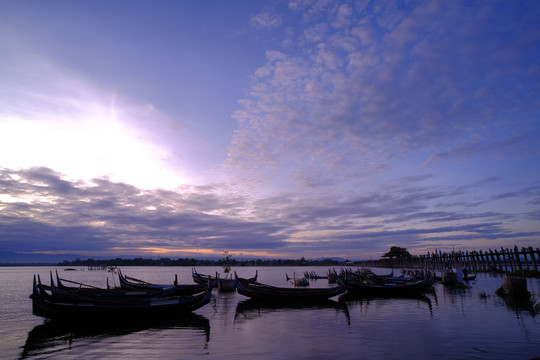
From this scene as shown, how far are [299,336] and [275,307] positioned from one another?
410 inches

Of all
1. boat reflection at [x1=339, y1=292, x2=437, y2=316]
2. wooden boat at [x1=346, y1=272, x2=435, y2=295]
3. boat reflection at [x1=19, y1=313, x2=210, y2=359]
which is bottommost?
boat reflection at [x1=339, y1=292, x2=437, y2=316]

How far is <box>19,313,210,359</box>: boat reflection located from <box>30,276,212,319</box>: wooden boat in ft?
1.70

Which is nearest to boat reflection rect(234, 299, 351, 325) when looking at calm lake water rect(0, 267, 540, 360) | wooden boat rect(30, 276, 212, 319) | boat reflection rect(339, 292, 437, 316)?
calm lake water rect(0, 267, 540, 360)

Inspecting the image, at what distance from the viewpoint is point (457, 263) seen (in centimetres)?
5369

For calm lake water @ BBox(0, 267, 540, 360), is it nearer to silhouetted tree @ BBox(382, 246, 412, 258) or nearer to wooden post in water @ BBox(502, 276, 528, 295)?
wooden post in water @ BBox(502, 276, 528, 295)

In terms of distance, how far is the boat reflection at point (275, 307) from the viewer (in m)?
21.8

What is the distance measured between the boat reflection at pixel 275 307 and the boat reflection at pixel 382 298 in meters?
2.04

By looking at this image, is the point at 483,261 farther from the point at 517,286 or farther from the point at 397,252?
the point at 397,252

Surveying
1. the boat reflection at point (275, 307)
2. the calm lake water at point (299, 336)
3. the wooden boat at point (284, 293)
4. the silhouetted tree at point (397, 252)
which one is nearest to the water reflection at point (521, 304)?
the calm lake water at point (299, 336)

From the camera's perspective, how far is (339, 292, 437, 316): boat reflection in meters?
26.0

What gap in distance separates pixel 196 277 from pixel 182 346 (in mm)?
30545

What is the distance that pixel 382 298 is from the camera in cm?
2933

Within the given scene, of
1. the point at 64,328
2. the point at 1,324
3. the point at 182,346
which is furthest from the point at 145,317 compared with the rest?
the point at 1,324

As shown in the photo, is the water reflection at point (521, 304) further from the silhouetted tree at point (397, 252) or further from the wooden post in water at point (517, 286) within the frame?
the silhouetted tree at point (397, 252)
